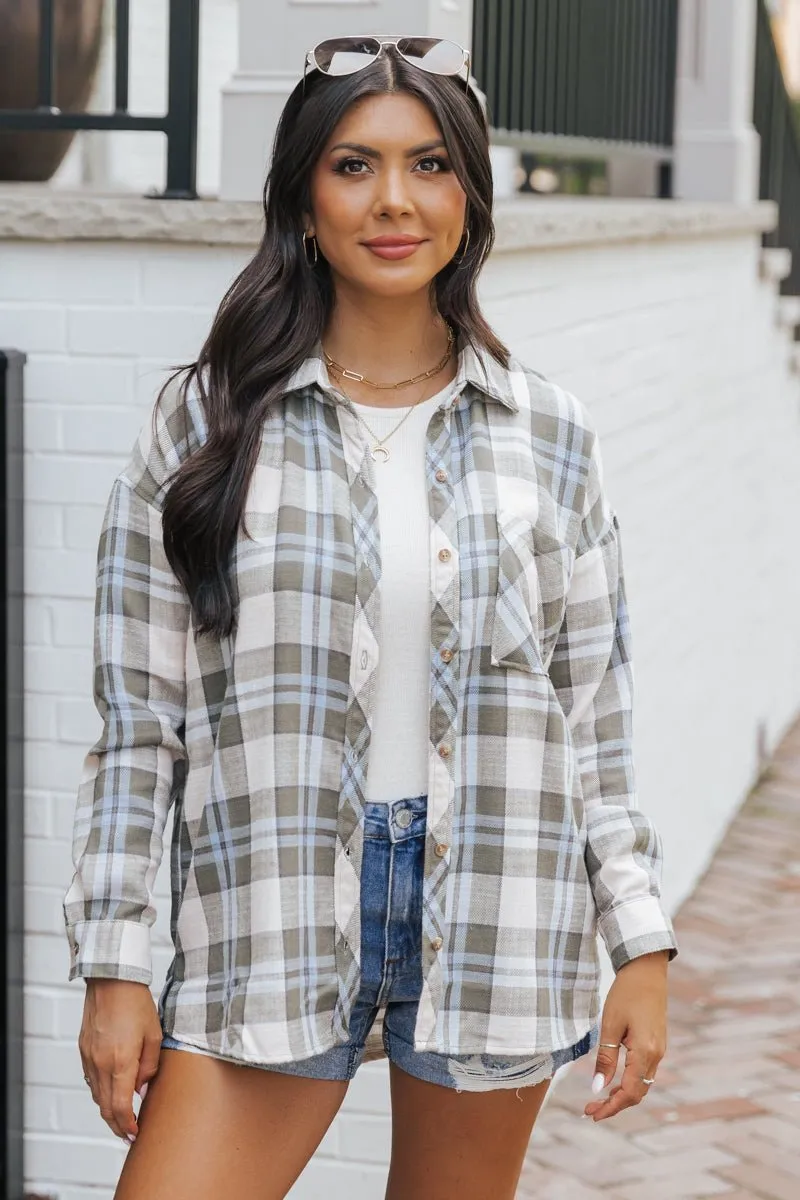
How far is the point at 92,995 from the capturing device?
2.02 metres

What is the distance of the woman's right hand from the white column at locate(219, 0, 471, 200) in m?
1.45

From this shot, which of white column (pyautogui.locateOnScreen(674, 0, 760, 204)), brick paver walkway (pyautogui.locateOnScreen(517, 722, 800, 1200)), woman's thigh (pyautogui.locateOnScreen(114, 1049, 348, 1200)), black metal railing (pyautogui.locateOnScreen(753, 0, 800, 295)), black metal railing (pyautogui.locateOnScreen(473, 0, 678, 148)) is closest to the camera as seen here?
woman's thigh (pyautogui.locateOnScreen(114, 1049, 348, 1200))

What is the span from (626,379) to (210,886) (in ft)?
9.04

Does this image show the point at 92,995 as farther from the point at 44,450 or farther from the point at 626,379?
the point at 626,379

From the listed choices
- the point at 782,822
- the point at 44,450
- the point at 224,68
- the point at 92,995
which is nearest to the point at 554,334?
the point at 44,450

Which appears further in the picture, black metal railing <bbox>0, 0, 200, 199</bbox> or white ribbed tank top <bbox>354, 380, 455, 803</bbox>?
black metal railing <bbox>0, 0, 200, 199</bbox>

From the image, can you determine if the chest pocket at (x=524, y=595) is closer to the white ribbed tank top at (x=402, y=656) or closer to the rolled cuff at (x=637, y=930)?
the white ribbed tank top at (x=402, y=656)

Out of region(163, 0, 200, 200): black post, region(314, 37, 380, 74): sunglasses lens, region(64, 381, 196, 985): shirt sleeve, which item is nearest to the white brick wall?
region(163, 0, 200, 200): black post

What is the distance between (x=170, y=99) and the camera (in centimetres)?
296

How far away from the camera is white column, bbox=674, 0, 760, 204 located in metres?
6.16

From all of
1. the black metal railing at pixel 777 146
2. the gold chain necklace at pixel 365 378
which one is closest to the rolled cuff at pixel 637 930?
the gold chain necklace at pixel 365 378

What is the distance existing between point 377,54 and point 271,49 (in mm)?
988

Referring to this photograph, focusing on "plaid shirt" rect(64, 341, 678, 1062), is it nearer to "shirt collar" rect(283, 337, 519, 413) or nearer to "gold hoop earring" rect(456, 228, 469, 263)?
"shirt collar" rect(283, 337, 519, 413)

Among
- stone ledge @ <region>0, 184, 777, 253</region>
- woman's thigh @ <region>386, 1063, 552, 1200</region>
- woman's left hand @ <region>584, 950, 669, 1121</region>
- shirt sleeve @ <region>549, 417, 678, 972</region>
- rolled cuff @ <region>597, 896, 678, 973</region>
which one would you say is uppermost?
stone ledge @ <region>0, 184, 777, 253</region>
